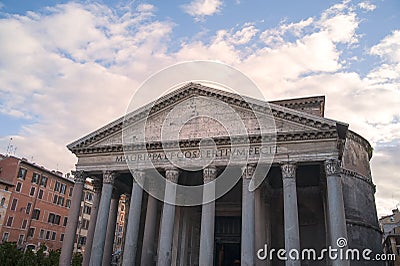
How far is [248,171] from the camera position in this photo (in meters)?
14.2

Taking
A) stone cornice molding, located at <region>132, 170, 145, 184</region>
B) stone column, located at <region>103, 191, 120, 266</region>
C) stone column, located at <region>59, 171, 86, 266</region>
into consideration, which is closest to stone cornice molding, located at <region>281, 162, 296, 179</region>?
stone cornice molding, located at <region>132, 170, 145, 184</region>

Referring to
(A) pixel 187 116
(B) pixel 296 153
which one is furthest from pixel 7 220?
(B) pixel 296 153

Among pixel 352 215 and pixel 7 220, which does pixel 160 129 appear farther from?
pixel 7 220

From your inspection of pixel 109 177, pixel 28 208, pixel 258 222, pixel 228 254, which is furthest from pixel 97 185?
pixel 28 208

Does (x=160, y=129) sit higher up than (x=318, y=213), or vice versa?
(x=160, y=129)

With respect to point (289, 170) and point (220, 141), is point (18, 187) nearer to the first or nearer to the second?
point (220, 141)

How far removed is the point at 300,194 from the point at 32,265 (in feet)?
49.7

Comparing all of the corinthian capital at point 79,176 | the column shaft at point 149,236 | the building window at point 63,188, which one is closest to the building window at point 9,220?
the building window at point 63,188

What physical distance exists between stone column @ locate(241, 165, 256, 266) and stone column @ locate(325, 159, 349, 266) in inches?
114

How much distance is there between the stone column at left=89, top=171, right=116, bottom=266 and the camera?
15.0m

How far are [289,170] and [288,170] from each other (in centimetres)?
4

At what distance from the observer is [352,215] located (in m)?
21.6

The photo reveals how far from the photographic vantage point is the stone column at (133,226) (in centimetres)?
1465

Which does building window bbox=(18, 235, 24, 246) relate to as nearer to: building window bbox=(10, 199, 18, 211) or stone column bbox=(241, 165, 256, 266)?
building window bbox=(10, 199, 18, 211)
